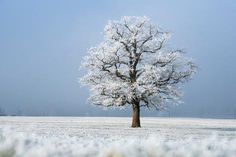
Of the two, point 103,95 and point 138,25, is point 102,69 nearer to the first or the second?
point 103,95

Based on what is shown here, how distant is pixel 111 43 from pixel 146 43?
3.75 metres

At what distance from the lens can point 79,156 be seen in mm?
11445

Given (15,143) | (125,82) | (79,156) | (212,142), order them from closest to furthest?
(79,156) < (15,143) < (212,142) < (125,82)

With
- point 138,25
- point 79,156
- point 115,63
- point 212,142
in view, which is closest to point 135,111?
point 115,63

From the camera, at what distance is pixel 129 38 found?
177 ft

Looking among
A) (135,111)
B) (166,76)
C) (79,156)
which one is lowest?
(79,156)

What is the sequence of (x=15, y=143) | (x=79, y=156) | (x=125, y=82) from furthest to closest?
(x=125, y=82), (x=15, y=143), (x=79, y=156)

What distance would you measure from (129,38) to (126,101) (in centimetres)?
671

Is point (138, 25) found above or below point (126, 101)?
above

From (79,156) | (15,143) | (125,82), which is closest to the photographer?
(79,156)

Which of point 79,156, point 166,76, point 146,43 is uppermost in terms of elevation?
point 146,43

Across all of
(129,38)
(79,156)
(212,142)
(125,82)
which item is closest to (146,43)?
(129,38)

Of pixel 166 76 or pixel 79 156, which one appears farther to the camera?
pixel 166 76

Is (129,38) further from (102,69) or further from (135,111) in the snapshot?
(135,111)
